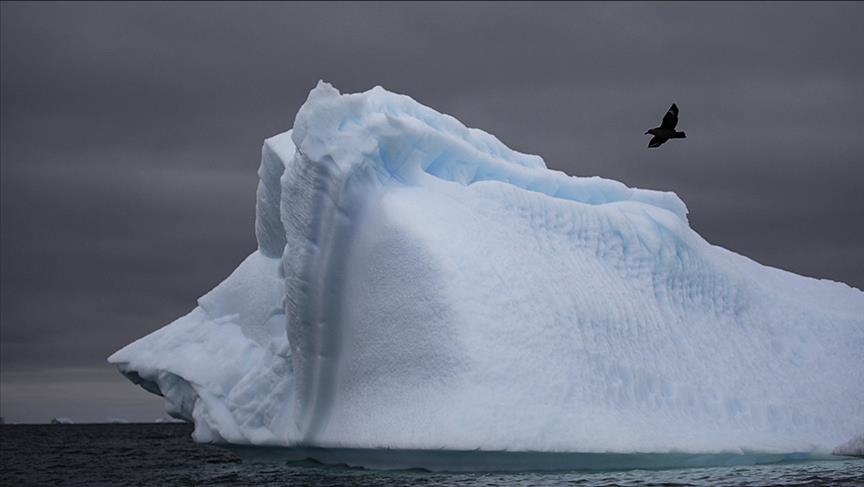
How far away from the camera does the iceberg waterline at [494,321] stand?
15414mm

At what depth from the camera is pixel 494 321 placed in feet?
51.8

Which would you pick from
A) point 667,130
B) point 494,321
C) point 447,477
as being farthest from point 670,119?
point 447,477

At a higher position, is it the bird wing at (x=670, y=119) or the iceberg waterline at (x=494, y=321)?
the bird wing at (x=670, y=119)

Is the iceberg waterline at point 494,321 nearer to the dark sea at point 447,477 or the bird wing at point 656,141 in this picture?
the dark sea at point 447,477

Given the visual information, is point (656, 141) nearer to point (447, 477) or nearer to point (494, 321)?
point (494, 321)

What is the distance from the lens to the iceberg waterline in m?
15.4

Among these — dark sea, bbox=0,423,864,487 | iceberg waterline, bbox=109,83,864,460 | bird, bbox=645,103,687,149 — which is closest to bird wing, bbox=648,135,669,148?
bird, bbox=645,103,687,149

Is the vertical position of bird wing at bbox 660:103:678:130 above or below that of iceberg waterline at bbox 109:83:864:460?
above

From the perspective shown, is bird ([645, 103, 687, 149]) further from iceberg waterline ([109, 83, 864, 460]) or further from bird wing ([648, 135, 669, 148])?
iceberg waterline ([109, 83, 864, 460])

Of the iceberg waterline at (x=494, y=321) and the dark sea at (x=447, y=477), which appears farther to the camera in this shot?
the iceberg waterline at (x=494, y=321)

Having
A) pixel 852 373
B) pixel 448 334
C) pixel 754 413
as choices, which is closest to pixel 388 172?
pixel 448 334

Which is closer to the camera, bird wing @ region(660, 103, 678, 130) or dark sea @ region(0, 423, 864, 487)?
dark sea @ region(0, 423, 864, 487)

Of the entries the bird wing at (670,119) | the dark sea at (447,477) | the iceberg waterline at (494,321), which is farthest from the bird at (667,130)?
the dark sea at (447,477)

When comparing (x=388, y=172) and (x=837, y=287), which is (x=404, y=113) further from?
(x=837, y=287)
